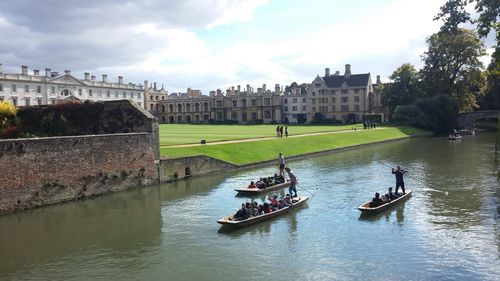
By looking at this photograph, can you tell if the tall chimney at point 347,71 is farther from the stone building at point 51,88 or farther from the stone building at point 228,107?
the stone building at point 51,88

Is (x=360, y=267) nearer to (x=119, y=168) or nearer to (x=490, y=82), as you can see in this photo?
(x=119, y=168)

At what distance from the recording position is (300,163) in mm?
39719

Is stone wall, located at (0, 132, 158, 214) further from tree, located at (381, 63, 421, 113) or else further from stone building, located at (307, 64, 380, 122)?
stone building, located at (307, 64, 380, 122)

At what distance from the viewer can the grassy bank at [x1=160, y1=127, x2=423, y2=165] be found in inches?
1420

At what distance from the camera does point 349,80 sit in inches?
4198

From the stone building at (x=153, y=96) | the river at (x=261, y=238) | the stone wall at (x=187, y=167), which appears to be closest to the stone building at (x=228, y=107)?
the stone building at (x=153, y=96)

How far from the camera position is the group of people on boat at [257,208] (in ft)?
60.7

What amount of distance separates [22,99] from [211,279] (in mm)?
80383

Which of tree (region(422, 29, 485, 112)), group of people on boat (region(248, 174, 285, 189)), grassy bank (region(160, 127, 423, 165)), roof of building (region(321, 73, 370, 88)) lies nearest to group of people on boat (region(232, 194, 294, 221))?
group of people on boat (region(248, 174, 285, 189))

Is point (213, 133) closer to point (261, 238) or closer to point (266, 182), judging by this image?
point (266, 182)

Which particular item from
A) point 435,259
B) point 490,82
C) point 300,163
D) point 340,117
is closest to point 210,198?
point 435,259

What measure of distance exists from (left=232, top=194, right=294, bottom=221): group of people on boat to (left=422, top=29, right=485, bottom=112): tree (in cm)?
6144

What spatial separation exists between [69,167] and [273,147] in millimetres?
21810

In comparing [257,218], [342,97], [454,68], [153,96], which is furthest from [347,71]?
[257,218]
